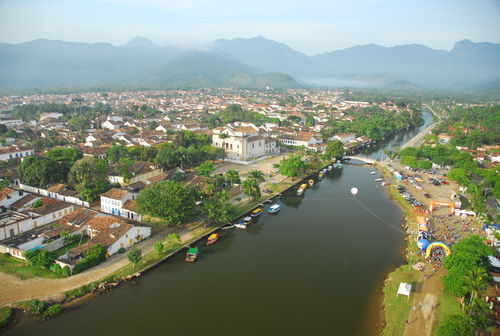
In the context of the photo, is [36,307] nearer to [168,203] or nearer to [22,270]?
[22,270]

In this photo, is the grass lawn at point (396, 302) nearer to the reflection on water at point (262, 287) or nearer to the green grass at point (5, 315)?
the reflection on water at point (262, 287)

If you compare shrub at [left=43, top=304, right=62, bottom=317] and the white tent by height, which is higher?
the white tent

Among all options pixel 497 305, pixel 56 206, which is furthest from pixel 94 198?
pixel 497 305

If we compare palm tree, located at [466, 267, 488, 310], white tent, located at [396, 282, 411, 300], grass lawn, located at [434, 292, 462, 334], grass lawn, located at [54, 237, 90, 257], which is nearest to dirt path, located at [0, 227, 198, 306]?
grass lawn, located at [54, 237, 90, 257]

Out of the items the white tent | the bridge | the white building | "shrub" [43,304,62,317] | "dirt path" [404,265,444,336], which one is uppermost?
the white building

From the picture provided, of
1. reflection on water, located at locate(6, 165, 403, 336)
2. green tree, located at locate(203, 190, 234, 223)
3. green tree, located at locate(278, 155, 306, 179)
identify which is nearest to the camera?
reflection on water, located at locate(6, 165, 403, 336)

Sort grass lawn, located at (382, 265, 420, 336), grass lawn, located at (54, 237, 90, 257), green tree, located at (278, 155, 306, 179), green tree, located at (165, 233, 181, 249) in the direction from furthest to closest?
green tree, located at (278, 155, 306, 179), green tree, located at (165, 233, 181, 249), grass lawn, located at (54, 237, 90, 257), grass lawn, located at (382, 265, 420, 336)

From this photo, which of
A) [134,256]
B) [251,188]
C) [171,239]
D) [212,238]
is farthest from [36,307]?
[251,188]

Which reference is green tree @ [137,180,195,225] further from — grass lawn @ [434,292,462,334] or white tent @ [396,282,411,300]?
grass lawn @ [434,292,462,334]
